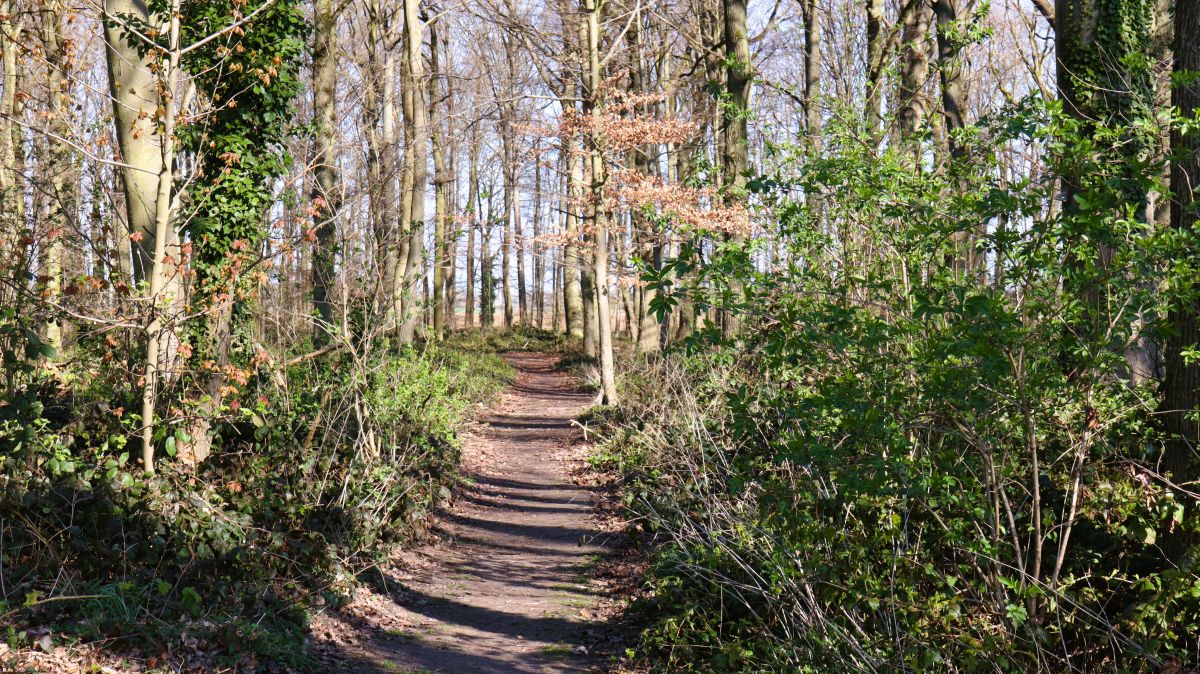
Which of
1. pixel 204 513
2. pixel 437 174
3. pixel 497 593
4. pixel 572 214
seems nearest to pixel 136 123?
pixel 204 513

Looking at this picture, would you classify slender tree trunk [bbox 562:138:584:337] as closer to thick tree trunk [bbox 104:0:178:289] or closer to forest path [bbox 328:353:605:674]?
forest path [bbox 328:353:605:674]

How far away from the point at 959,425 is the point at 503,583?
528 cm

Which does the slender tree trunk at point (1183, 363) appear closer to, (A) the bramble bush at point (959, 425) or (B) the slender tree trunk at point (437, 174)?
(A) the bramble bush at point (959, 425)

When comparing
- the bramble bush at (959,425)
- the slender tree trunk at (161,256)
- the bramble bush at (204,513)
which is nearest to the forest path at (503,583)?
the bramble bush at (204,513)

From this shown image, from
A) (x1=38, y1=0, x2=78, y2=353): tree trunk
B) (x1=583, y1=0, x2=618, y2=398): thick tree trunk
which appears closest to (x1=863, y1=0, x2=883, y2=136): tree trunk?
(x1=583, y1=0, x2=618, y2=398): thick tree trunk

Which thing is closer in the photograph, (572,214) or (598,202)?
(598,202)

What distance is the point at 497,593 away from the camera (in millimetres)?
8430

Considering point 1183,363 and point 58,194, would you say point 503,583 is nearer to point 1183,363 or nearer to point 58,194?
point 58,194

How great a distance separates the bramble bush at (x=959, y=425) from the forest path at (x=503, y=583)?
1083 millimetres

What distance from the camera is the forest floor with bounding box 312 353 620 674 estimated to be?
6.70 m

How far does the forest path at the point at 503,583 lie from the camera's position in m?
6.75

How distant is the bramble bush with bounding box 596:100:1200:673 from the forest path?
42.6 inches

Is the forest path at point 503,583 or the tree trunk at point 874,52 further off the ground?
the tree trunk at point 874,52

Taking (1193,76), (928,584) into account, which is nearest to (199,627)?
(928,584)
